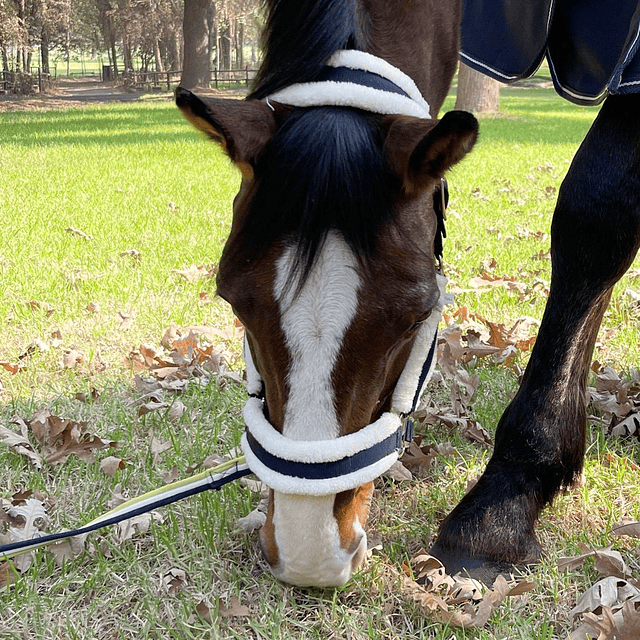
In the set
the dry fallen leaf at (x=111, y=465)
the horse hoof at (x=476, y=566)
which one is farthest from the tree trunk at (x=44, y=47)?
the horse hoof at (x=476, y=566)

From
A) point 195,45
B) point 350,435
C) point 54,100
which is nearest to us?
point 350,435

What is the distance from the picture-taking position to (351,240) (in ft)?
4.91

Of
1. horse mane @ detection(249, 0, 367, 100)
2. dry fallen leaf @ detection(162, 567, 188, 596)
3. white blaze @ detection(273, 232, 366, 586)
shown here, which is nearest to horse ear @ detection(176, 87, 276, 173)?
horse mane @ detection(249, 0, 367, 100)

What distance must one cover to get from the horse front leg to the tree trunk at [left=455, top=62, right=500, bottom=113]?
15.4 metres

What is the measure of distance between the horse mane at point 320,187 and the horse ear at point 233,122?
1.4 inches

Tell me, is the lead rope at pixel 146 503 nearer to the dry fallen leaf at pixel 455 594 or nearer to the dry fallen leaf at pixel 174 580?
the dry fallen leaf at pixel 174 580

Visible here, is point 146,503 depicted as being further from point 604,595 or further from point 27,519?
point 604,595

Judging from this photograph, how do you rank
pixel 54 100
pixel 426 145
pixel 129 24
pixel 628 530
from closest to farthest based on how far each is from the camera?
pixel 426 145, pixel 628 530, pixel 54 100, pixel 129 24

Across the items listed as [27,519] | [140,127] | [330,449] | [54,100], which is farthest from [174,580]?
[54,100]

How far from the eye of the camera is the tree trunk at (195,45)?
22.7 metres

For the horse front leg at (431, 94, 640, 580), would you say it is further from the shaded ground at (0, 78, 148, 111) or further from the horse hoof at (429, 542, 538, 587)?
the shaded ground at (0, 78, 148, 111)

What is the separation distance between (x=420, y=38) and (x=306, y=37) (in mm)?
514

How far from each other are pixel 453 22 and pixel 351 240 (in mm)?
1259

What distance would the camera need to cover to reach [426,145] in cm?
146
